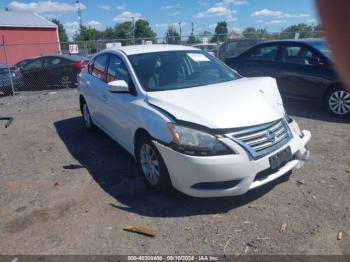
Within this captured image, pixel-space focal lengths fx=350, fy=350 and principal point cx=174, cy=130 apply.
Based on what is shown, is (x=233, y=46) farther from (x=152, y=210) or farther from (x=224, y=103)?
(x=152, y=210)

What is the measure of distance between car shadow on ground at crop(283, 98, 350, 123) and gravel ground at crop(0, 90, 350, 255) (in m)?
1.23

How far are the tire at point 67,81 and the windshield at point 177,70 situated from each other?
916 centimetres

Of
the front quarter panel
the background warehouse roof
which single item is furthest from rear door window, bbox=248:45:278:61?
the background warehouse roof

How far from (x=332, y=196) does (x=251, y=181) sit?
1.03 meters

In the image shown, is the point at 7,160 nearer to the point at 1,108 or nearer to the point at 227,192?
the point at 227,192

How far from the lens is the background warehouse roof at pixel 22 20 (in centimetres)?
3247

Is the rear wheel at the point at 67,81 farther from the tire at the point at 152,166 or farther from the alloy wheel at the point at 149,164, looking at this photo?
the alloy wheel at the point at 149,164

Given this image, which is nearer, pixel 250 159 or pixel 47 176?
pixel 250 159

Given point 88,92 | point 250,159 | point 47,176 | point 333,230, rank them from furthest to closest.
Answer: point 88,92 → point 47,176 → point 250,159 → point 333,230

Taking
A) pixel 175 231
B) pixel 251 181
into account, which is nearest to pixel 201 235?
pixel 175 231

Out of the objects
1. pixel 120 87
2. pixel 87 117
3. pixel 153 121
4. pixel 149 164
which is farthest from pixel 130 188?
pixel 87 117

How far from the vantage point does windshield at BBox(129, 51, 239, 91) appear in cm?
461

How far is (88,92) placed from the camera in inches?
248

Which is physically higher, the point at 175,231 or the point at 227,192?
the point at 227,192
